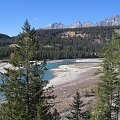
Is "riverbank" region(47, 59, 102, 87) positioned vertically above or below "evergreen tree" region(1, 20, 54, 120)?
below

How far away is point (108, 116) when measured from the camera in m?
30.7

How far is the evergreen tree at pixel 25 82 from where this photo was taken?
2186 cm

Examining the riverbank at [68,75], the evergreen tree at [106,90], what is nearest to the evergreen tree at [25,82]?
the evergreen tree at [106,90]

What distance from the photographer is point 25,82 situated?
73.2 feet

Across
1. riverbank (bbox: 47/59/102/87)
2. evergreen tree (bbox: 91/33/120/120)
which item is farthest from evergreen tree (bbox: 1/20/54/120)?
riverbank (bbox: 47/59/102/87)

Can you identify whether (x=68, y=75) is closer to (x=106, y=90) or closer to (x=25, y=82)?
(x=106, y=90)

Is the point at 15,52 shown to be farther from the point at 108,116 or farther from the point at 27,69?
the point at 108,116

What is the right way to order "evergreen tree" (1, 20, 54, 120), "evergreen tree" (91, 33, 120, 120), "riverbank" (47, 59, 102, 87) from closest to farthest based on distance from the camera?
"evergreen tree" (1, 20, 54, 120)
"evergreen tree" (91, 33, 120, 120)
"riverbank" (47, 59, 102, 87)

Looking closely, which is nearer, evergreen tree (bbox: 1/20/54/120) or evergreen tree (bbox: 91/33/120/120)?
evergreen tree (bbox: 1/20/54/120)

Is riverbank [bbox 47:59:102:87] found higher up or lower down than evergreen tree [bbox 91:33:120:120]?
lower down

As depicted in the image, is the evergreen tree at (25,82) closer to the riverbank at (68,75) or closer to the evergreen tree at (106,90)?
the evergreen tree at (106,90)

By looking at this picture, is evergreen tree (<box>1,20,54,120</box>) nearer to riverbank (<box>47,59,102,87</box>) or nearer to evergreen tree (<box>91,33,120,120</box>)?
evergreen tree (<box>91,33,120,120</box>)

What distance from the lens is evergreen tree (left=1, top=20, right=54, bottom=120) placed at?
71.7 feet

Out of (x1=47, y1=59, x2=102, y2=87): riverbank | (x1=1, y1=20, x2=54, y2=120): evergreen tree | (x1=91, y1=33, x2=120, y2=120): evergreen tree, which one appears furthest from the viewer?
(x1=47, y1=59, x2=102, y2=87): riverbank
